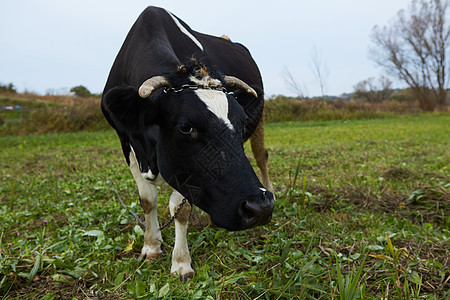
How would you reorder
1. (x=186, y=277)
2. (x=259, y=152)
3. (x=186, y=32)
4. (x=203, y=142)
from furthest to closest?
(x=259, y=152) < (x=186, y=32) < (x=186, y=277) < (x=203, y=142)

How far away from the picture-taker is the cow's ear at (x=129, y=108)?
1965 millimetres

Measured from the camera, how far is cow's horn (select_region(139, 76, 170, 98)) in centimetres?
179

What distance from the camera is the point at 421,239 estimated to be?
8.09 ft

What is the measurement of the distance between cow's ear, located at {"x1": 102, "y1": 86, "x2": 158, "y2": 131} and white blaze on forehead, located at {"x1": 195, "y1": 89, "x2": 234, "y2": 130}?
305 millimetres

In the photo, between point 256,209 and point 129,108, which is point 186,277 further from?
point 129,108

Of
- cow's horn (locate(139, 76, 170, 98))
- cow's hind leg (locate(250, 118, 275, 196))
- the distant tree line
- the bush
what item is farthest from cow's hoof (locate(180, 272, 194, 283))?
the distant tree line

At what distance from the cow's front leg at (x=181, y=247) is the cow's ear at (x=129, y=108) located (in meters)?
0.69

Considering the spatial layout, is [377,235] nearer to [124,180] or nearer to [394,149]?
[124,180]

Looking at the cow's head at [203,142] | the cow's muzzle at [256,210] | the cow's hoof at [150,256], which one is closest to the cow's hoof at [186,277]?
the cow's hoof at [150,256]

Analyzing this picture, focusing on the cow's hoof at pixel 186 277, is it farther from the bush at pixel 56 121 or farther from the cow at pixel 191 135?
the bush at pixel 56 121

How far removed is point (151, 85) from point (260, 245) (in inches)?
55.1

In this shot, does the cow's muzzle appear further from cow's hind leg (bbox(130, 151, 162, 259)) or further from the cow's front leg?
cow's hind leg (bbox(130, 151, 162, 259))

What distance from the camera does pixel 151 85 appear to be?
184cm

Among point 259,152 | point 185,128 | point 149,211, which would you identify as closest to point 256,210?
point 185,128
